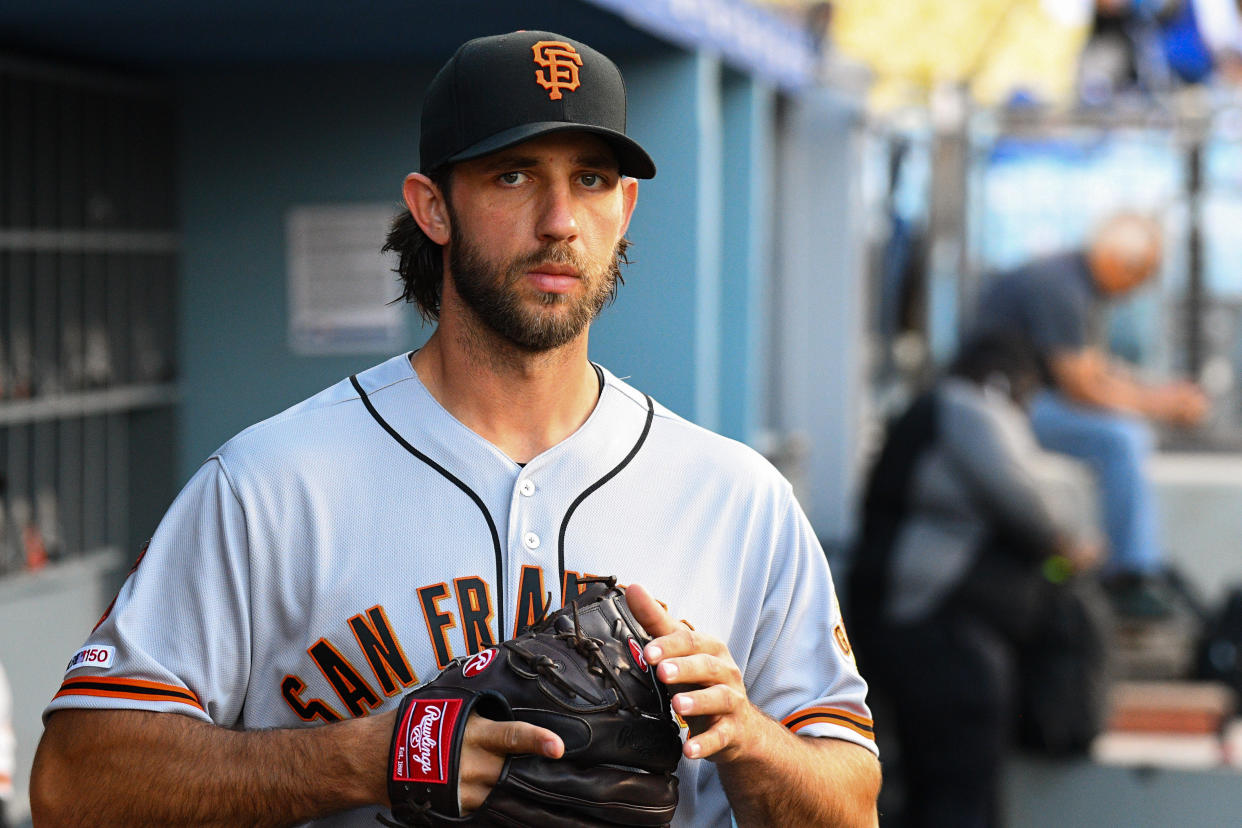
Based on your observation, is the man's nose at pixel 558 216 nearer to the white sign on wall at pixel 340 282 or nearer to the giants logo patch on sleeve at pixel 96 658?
the giants logo patch on sleeve at pixel 96 658

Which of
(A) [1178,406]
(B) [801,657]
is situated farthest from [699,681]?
(A) [1178,406]

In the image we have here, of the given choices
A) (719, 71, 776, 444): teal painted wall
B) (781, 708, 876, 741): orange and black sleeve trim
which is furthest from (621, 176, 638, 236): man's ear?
(719, 71, 776, 444): teal painted wall

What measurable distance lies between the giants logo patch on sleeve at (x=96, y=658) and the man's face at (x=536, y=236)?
2.03 feet

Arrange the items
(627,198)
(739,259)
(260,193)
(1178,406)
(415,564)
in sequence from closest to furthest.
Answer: (415,564), (627,198), (260,193), (739,259), (1178,406)

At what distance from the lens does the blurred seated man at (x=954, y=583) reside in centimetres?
503

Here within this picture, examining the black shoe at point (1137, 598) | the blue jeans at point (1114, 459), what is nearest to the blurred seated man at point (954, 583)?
the black shoe at point (1137, 598)

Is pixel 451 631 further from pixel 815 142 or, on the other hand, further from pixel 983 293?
pixel 815 142

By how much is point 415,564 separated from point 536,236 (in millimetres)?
438

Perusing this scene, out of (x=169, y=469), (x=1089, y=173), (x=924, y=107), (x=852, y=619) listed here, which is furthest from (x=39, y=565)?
(x=1089, y=173)

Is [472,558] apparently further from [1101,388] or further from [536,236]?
[1101,388]

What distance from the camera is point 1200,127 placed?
22.8ft

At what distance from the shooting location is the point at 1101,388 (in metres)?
6.76

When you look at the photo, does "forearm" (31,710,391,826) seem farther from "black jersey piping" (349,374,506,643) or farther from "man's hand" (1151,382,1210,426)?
"man's hand" (1151,382,1210,426)

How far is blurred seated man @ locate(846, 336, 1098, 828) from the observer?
198 inches
